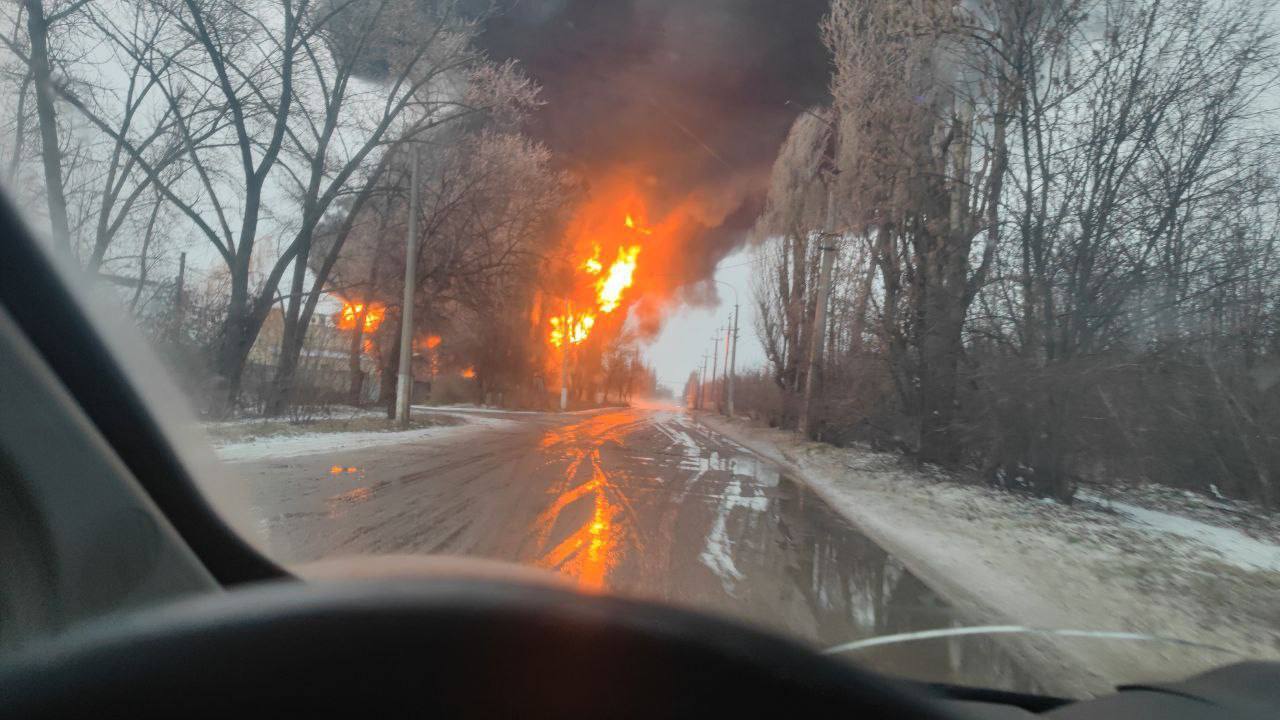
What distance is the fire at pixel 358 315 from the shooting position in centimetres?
3065

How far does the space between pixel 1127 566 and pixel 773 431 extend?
26151 mm

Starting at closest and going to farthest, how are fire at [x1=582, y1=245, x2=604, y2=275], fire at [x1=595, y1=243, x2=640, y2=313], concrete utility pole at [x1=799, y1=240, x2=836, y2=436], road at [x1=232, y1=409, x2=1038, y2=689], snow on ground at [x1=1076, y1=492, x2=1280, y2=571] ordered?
1. road at [x1=232, y1=409, x2=1038, y2=689]
2. snow on ground at [x1=1076, y1=492, x2=1280, y2=571]
3. concrete utility pole at [x1=799, y1=240, x2=836, y2=436]
4. fire at [x1=582, y1=245, x2=604, y2=275]
5. fire at [x1=595, y1=243, x2=640, y2=313]

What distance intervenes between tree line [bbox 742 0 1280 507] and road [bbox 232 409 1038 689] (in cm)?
394

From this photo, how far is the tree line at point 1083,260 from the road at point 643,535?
3939 millimetres

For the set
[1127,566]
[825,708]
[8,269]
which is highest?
[8,269]

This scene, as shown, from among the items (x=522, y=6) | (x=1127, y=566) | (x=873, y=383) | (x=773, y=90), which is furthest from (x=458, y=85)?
(x=1127, y=566)

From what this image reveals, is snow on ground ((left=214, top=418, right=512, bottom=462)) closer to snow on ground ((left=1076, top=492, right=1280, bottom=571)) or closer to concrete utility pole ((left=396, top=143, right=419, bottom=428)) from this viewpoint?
concrete utility pole ((left=396, top=143, right=419, bottom=428))

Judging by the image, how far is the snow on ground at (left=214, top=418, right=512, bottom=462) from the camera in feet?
42.4

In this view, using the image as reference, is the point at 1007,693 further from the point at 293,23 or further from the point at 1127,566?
the point at 293,23

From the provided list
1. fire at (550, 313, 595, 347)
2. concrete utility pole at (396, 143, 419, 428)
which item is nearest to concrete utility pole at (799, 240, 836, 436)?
concrete utility pole at (396, 143, 419, 428)

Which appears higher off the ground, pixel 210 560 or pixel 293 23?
pixel 293 23

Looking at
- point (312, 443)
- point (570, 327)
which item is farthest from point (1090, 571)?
point (570, 327)

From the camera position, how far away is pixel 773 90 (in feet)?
88.3

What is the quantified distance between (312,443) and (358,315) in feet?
64.6
